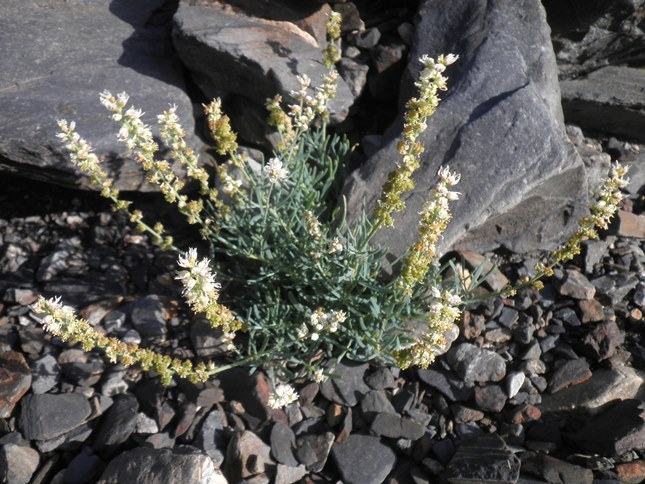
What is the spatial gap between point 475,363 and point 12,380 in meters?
2.49

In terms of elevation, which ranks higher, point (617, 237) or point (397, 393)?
point (617, 237)

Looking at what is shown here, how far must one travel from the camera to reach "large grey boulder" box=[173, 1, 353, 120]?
4016mm

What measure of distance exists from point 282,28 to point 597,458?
3184 millimetres

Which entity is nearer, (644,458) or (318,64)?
(644,458)

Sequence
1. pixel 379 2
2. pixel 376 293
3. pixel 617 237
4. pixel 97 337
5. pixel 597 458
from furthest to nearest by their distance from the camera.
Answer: pixel 379 2
pixel 617 237
pixel 376 293
pixel 597 458
pixel 97 337

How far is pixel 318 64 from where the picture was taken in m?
4.24

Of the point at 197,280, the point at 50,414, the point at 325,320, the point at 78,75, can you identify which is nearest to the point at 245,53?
the point at 78,75

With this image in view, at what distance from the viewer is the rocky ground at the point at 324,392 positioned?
312 centimetres

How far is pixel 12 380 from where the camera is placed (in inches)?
135

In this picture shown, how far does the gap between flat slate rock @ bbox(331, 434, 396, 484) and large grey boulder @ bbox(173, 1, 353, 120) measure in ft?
6.75

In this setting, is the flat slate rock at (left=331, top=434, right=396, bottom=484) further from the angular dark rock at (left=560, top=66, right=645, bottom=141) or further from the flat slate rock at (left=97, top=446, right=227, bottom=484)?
the angular dark rock at (left=560, top=66, right=645, bottom=141)

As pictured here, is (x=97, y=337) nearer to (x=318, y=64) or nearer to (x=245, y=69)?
(x=245, y=69)

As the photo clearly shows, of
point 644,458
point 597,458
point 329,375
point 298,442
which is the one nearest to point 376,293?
point 329,375

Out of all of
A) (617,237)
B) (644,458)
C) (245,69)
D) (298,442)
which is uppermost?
(245,69)
